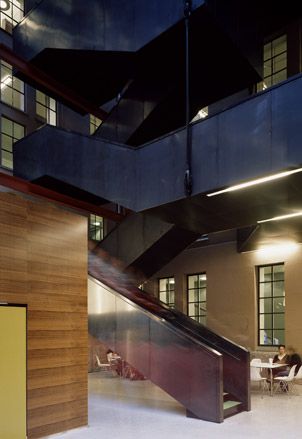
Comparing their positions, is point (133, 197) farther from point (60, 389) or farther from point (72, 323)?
point (60, 389)

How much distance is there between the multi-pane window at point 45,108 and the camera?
1859 centimetres

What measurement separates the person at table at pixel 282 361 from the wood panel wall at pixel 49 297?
5.94 meters

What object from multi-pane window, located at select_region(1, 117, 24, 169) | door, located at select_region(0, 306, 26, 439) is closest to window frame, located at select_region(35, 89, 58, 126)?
multi-pane window, located at select_region(1, 117, 24, 169)

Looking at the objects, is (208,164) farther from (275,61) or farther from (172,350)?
(275,61)

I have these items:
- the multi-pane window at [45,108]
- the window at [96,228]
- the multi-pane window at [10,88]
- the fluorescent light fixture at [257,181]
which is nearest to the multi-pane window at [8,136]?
the multi-pane window at [10,88]

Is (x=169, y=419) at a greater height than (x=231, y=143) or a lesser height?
lesser

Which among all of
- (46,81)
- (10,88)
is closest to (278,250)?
(46,81)

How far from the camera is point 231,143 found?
8234mm

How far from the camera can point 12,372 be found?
21.0 ft

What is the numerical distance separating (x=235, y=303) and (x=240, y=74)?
7.24 m

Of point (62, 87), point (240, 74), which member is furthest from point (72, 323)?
point (62, 87)

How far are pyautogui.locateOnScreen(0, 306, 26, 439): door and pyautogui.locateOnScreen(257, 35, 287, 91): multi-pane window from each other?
10.7 meters

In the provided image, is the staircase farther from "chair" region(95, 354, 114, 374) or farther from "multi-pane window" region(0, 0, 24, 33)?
"multi-pane window" region(0, 0, 24, 33)

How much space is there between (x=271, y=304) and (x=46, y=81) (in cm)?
975
